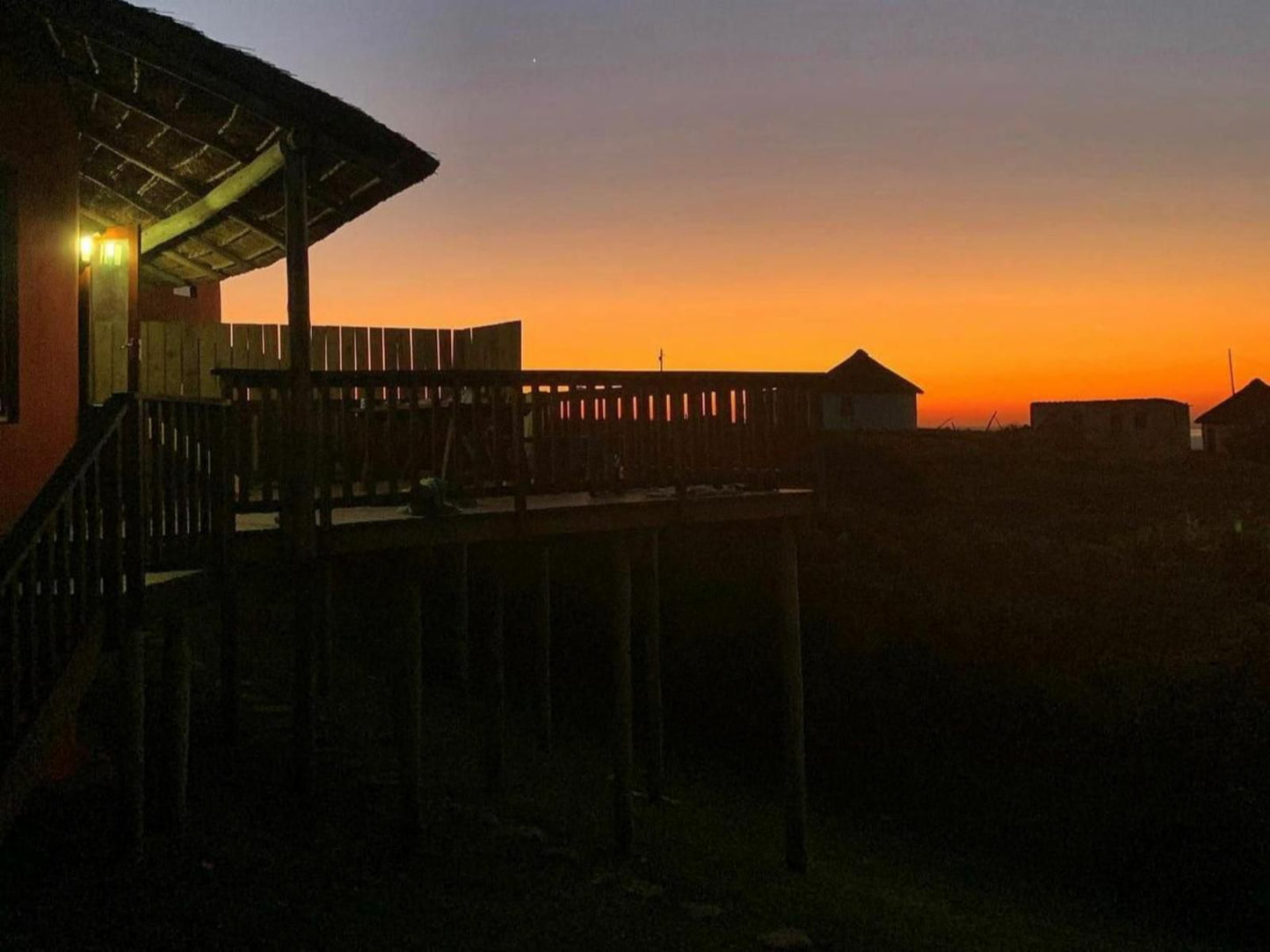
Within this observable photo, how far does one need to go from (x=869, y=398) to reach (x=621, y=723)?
2376 inches

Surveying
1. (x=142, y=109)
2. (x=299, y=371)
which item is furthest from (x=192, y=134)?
(x=299, y=371)

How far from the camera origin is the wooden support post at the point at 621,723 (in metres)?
12.4

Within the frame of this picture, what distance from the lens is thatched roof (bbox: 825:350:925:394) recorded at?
233ft

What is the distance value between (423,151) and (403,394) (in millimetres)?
5810

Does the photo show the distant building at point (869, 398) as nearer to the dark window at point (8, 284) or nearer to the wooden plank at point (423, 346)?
the wooden plank at point (423, 346)

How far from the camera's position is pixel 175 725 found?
820 centimetres

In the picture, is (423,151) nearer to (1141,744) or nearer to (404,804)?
(404,804)

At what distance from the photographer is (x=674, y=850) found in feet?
45.1

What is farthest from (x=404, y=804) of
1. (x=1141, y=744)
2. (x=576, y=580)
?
(x=576, y=580)

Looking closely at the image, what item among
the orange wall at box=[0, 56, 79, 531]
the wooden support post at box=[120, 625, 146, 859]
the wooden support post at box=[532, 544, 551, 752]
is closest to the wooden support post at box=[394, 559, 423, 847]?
the orange wall at box=[0, 56, 79, 531]

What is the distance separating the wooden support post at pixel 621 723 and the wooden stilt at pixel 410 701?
7.25 ft

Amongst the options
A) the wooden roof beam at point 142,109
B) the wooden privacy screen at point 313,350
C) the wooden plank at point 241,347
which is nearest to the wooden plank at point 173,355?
the wooden privacy screen at point 313,350

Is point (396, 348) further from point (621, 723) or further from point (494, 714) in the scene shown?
point (621, 723)

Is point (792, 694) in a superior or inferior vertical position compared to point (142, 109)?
inferior
